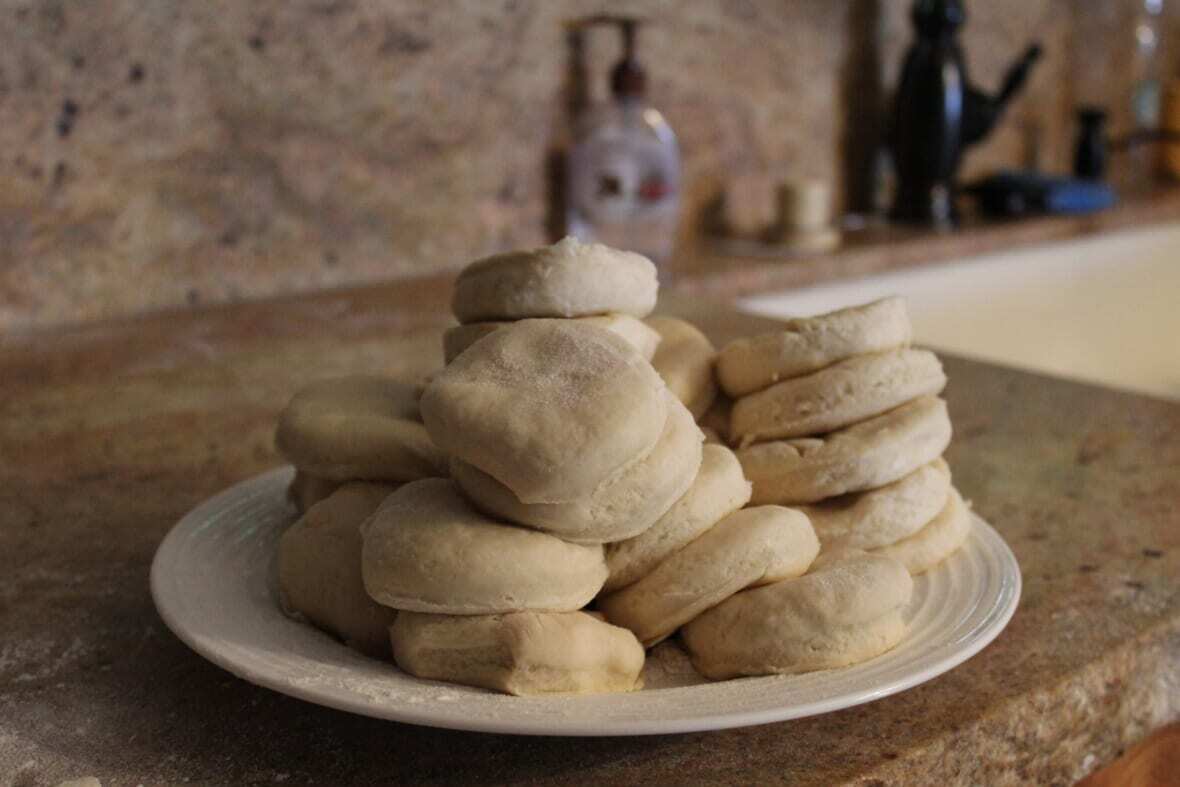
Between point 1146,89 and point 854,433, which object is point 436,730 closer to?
point 854,433

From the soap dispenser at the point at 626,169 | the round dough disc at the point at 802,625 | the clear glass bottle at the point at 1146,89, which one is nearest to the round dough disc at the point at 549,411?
the round dough disc at the point at 802,625

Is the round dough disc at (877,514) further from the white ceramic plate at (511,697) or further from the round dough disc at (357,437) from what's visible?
the round dough disc at (357,437)

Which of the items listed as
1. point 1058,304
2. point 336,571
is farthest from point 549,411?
point 1058,304

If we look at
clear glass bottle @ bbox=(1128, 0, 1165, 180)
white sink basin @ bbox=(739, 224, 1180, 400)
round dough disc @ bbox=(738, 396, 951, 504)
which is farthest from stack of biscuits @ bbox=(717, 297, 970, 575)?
clear glass bottle @ bbox=(1128, 0, 1165, 180)

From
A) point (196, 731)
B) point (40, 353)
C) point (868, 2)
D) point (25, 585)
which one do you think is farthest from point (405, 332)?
point (868, 2)

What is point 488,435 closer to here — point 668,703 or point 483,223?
point 668,703

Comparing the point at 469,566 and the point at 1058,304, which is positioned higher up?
the point at 469,566
